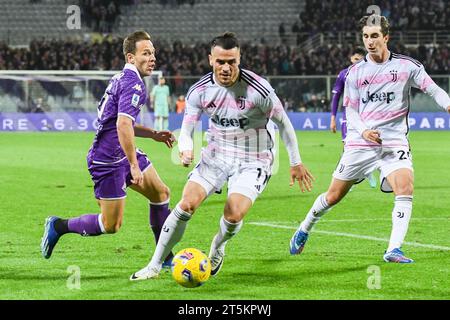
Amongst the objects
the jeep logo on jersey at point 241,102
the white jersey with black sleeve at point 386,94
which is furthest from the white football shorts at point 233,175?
the white jersey with black sleeve at point 386,94

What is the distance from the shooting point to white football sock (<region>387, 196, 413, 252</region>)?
354 inches

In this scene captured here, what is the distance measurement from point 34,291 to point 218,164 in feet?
5.95

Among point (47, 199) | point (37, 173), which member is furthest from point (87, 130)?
point (47, 199)

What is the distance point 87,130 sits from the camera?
126 ft

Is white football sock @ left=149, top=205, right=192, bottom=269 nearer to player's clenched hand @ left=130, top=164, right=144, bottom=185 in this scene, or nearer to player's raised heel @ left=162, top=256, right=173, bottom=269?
player's clenched hand @ left=130, top=164, right=144, bottom=185

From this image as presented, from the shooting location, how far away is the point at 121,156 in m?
8.66

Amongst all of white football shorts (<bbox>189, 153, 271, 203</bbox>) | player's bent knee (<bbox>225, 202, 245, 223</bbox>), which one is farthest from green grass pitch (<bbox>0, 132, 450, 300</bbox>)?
white football shorts (<bbox>189, 153, 271, 203</bbox>)

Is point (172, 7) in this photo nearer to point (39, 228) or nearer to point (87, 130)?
point (87, 130)

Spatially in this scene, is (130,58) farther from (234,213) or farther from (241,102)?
(234,213)

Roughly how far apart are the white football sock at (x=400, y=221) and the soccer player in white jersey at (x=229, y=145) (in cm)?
136

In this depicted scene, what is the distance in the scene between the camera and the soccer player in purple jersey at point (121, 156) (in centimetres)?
809

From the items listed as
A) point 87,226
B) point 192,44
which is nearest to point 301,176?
point 87,226

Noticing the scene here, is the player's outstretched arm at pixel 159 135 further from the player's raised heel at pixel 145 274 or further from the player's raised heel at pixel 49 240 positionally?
the player's raised heel at pixel 145 274
